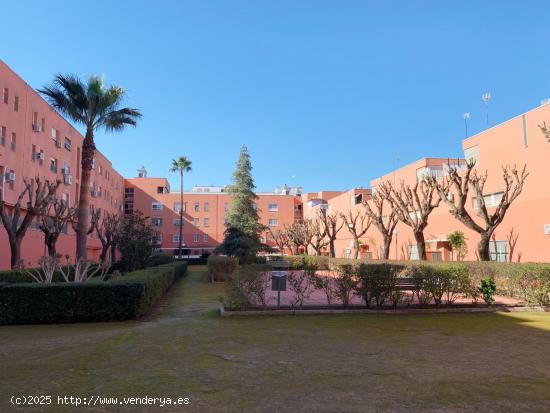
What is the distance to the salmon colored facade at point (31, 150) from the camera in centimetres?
2511

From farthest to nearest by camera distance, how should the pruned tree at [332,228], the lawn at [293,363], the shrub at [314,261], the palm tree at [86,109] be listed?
the pruned tree at [332,228] < the shrub at [314,261] < the palm tree at [86,109] < the lawn at [293,363]

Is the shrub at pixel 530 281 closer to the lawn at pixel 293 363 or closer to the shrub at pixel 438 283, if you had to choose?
the shrub at pixel 438 283

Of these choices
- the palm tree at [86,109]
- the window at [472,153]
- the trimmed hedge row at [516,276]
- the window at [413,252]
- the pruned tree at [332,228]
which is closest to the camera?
the trimmed hedge row at [516,276]

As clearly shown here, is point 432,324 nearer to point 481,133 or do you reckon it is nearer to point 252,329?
point 252,329

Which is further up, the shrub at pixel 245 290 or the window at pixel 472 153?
the window at pixel 472 153

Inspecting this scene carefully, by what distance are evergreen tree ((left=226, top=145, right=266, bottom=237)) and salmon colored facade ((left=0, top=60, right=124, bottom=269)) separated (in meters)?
14.3

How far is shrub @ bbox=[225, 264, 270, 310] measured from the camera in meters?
11.2

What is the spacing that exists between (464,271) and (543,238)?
10.1 m

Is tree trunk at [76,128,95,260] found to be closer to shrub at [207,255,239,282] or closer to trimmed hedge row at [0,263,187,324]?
shrub at [207,255,239,282]

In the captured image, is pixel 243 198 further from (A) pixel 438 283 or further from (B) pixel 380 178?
(A) pixel 438 283

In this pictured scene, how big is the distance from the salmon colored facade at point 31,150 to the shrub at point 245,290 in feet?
56.8

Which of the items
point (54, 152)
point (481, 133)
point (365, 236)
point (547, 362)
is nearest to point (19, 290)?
point (547, 362)

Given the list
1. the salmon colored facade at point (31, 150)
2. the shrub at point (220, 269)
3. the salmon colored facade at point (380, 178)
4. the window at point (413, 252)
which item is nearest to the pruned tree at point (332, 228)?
the salmon colored facade at point (380, 178)

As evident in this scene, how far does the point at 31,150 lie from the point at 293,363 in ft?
93.9
